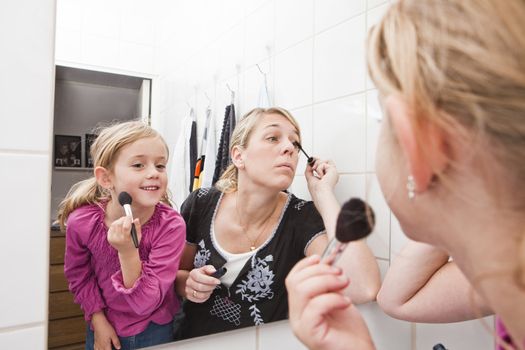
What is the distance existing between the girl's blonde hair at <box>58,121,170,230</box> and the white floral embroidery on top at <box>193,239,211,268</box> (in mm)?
187

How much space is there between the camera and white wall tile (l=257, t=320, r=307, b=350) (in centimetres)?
76

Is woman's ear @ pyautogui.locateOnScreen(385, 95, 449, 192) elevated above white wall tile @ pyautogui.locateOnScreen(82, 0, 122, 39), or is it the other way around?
white wall tile @ pyautogui.locateOnScreen(82, 0, 122, 39)

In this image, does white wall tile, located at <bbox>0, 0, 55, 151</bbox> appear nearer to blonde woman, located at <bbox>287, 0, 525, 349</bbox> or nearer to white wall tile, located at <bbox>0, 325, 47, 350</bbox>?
white wall tile, located at <bbox>0, 325, 47, 350</bbox>

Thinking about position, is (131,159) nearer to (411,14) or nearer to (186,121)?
(186,121)

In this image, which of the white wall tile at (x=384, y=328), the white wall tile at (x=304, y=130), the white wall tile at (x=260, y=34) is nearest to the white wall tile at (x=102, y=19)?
the white wall tile at (x=260, y=34)

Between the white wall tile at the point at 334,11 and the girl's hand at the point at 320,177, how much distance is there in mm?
297

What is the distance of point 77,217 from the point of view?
0.57m

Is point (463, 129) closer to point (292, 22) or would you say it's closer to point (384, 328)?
point (292, 22)

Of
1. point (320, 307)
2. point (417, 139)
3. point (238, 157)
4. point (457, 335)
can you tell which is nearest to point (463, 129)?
point (417, 139)

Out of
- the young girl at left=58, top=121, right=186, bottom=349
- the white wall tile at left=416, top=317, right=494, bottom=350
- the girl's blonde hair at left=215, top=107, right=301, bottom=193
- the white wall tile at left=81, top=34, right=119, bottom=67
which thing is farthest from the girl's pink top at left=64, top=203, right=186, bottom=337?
the white wall tile at left=416, top=317, right=494, bottom=350

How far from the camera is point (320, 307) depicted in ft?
1.41

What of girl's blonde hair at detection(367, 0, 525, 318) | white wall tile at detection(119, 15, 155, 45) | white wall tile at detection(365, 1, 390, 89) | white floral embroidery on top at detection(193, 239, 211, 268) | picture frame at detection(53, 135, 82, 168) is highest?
white wall tile at detection(365, 1, 390, 89)

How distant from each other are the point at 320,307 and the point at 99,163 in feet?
1.25

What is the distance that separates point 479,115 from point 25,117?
56 cm
